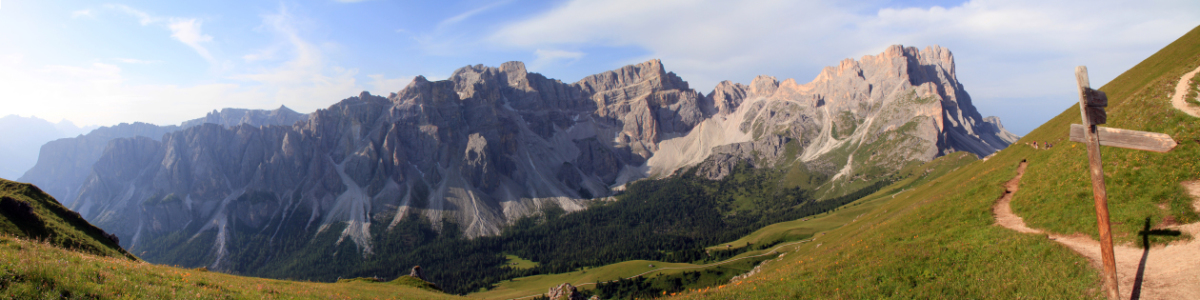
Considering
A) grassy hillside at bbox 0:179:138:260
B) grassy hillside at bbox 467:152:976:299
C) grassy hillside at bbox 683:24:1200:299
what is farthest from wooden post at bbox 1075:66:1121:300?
grassy hillside at bbox 467:152:976:299

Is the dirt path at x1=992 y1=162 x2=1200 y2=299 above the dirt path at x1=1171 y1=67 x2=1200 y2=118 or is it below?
below

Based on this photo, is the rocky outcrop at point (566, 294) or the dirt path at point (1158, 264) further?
the rocky outcrop at point (566, 294)

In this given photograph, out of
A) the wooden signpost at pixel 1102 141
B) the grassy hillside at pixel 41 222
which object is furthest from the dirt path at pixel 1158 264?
the grassy hillside at pixel 41 222

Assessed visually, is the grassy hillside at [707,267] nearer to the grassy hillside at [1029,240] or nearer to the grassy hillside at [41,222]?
the grassy hillside at [1029,240]

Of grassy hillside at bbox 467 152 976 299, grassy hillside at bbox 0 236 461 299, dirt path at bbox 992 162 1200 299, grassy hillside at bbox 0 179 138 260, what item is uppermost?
grassy hillside at bbox 0 179 138 260

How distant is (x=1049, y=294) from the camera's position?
15.4m

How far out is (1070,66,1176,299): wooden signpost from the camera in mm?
13562

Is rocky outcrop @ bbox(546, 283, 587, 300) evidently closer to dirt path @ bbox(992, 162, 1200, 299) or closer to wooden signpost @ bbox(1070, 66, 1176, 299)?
dirt path @ bbox(992, 162, 1200, 299)

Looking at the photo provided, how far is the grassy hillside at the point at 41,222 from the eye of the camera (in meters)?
31.7

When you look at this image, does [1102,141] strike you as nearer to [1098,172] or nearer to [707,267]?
[1098,172]

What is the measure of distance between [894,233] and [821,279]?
12.9 meters

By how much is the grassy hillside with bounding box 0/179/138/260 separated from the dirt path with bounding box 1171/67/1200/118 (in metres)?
68.7

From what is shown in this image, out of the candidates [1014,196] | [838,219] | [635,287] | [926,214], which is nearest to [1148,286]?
[1014,196]

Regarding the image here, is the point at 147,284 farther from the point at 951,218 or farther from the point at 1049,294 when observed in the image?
the point at 951,218
